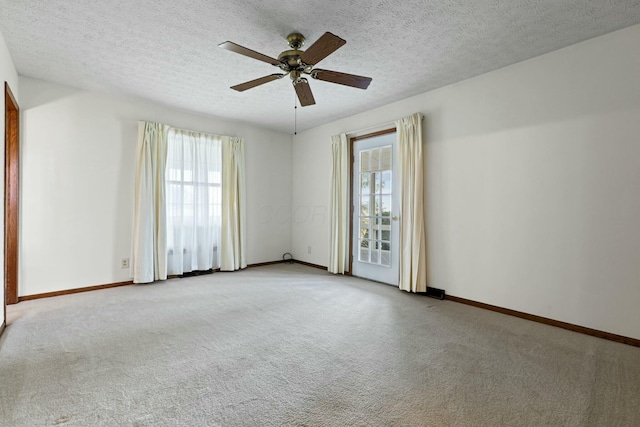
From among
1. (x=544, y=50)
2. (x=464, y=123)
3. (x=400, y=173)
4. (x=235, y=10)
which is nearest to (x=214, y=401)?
(x=235, y=10)

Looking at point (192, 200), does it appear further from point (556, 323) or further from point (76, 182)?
point (556, 323)

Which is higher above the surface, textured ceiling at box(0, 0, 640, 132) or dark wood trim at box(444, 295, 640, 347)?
textured ceiling at box(0, 0, 640, 132)

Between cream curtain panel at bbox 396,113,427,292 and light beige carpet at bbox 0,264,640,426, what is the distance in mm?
521

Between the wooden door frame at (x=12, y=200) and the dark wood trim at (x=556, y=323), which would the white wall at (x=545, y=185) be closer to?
the dark wood trim at (x=556, y=323)

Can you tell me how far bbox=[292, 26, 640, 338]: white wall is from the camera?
2527 mm

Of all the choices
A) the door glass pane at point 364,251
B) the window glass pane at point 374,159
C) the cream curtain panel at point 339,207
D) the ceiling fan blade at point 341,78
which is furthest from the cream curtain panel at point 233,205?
the ceiling fan blade at point 341,78

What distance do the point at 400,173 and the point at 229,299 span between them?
2.75m

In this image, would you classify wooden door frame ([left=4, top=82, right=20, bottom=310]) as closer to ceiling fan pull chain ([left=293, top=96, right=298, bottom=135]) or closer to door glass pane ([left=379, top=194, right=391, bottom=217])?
ceiling fan pull chain ([left=293, top=96, right=298, bottom=135])

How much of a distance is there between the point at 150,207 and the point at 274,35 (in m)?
2.99

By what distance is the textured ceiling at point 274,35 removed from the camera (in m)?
2.25

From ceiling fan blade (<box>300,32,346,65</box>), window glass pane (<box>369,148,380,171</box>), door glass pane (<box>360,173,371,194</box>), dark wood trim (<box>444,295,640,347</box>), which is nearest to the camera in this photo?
ceiling fan blade (<box>300,32,346,65</box>)

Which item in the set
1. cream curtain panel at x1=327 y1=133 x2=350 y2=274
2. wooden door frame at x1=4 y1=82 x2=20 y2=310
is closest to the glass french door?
cream curtain panel at x1=327 y1=133 x2=350 y2=274

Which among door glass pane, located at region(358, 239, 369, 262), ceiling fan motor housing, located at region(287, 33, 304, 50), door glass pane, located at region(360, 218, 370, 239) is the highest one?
ceiling fan motor housing, located at region(287, 33, 304, 50)

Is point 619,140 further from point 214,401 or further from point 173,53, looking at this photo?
point 173,53
